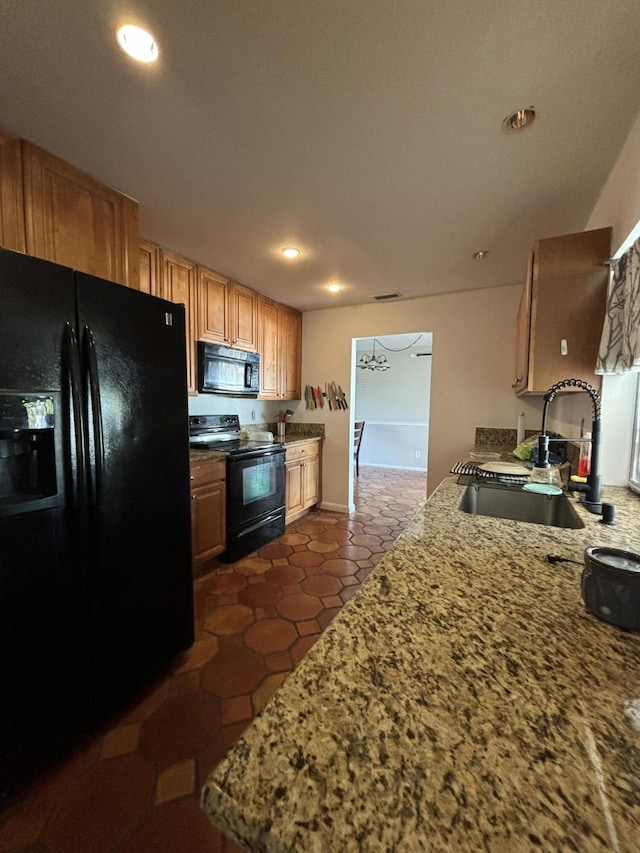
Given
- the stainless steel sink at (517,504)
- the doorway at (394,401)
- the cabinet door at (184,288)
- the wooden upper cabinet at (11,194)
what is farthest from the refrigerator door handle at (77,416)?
the doorway at (394,401)

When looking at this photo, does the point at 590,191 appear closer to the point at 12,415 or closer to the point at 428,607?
the point at 428,607

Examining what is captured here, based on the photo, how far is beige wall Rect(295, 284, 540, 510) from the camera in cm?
313

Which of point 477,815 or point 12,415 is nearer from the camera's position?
point 477,815

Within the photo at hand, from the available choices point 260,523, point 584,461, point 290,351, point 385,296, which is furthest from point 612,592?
point 290,351

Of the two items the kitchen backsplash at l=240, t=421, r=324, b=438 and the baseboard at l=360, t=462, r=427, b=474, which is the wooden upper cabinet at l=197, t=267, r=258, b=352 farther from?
the baseboard at l=360, t=462, r=427, b=474

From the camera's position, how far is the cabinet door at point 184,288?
243 cm

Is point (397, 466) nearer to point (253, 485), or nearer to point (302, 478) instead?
point (302, 478)

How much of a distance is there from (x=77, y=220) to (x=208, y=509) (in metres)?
1.83

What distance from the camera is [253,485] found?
282 cm

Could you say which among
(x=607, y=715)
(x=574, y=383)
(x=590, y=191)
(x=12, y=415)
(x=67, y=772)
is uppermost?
(x=590, y=191)

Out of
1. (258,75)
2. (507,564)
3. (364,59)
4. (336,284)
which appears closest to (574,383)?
(507,564)

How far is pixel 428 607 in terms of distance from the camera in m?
0.66

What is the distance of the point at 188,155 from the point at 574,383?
1942mm

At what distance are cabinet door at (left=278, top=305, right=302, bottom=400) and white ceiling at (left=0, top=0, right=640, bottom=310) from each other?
1.68 metres
